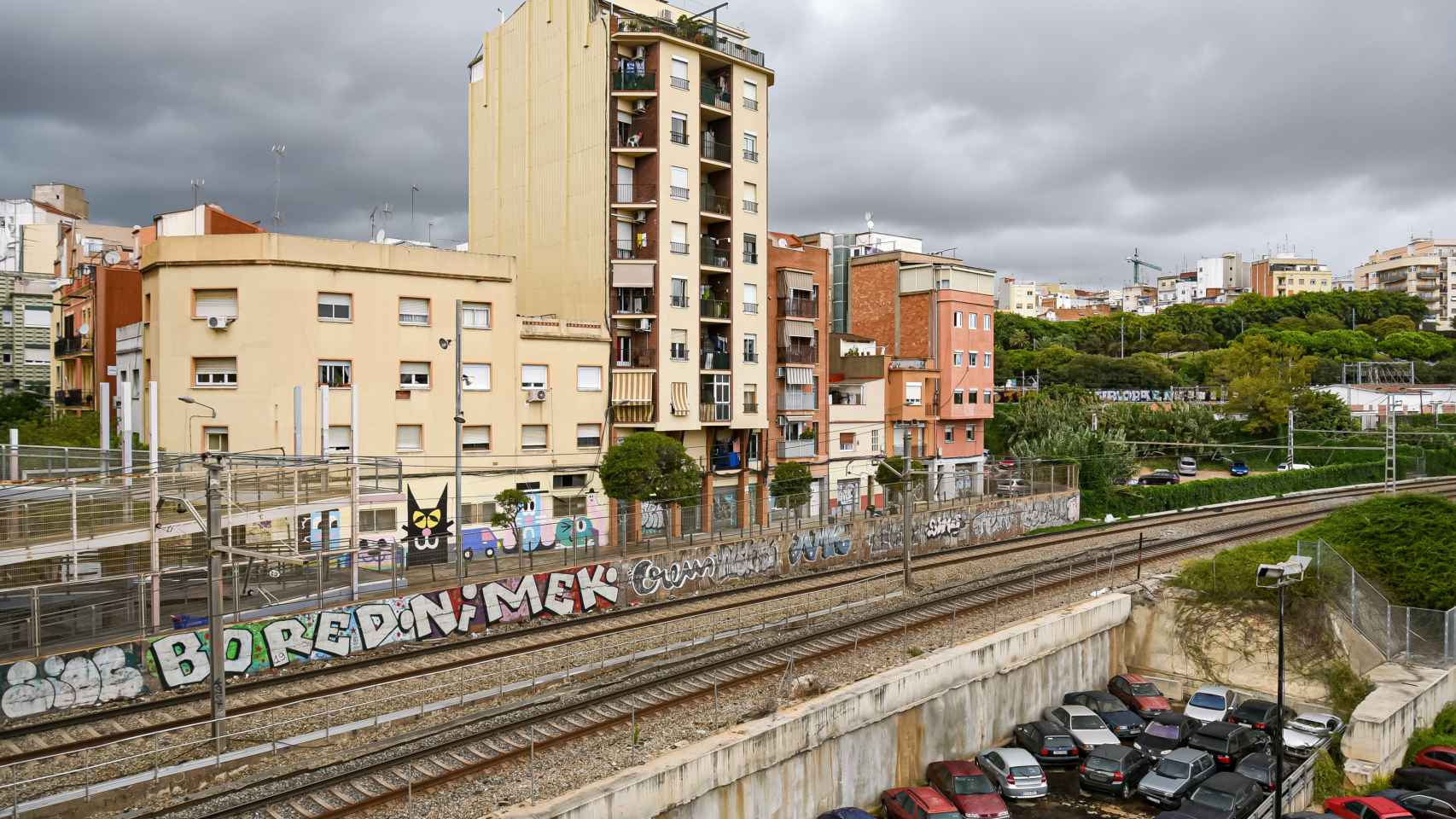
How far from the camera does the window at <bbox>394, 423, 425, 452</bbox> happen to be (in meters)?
33.8

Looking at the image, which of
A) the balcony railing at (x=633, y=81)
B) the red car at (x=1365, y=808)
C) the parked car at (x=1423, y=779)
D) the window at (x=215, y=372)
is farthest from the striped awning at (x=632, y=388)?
the parked car at (x=1423, y=779)

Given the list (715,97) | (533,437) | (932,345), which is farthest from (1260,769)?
(932,345)

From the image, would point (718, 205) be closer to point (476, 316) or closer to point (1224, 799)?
point (476, 316)

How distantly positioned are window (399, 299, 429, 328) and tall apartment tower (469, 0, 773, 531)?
8171 millimetres

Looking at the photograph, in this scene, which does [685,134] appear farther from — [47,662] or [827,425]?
[47,662]

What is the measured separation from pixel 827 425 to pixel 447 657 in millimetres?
31202

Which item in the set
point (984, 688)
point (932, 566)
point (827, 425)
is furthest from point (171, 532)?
point (827, 425)

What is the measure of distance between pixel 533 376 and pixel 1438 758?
29787 mm

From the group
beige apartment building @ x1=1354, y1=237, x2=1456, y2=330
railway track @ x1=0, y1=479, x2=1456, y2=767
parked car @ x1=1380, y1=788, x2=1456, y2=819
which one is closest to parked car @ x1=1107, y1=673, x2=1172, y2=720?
parked car @ x1=1380, y1=788, x2=1456, y2=819

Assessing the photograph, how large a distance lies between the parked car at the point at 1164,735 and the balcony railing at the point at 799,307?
2653 cm

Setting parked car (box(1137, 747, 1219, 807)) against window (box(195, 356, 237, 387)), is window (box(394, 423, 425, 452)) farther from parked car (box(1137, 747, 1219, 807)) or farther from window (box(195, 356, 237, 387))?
parked car (box(1137, 747, 1219, 807))

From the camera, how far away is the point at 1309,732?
23797mm

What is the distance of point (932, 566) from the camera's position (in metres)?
35.8

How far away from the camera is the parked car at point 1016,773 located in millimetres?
20297
